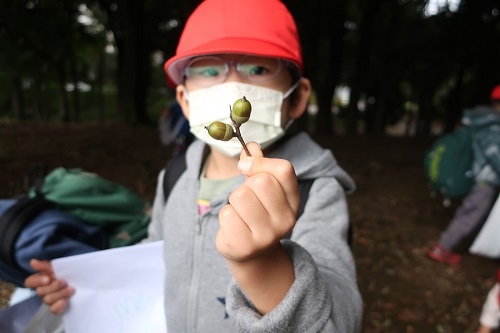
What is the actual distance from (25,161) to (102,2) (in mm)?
7924

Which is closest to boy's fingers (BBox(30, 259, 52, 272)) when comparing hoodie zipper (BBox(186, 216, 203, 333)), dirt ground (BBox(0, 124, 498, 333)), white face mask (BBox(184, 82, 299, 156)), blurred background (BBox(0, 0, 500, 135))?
hoodie zipper (BBox(186, 216, 203, 333))

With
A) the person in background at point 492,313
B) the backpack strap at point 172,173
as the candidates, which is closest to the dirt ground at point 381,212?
the person in background at point 492,313

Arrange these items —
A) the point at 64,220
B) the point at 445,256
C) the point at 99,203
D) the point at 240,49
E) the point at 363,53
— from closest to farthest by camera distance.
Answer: the point at 240,49
the point at 64,220
the point at 99,203
the point at 445,256
the point at 363,53

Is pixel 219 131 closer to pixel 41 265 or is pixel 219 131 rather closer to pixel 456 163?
pixel 41 265

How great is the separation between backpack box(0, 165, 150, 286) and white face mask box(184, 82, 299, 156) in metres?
0.77

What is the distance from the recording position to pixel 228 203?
1.30 meters

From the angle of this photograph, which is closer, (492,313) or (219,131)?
(219,131)

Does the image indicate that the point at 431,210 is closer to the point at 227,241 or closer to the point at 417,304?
the point at 417,304

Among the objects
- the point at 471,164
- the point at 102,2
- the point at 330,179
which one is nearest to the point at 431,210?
the point at 471,164

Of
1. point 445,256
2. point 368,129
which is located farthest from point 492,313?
point 368,129

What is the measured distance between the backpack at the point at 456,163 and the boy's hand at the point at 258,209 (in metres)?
4.15

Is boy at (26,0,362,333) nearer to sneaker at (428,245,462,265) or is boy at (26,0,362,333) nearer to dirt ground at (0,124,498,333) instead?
dirt ground at (0,124,498,333)

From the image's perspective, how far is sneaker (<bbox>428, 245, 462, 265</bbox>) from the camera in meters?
4.39

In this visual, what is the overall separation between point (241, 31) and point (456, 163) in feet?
12.5
